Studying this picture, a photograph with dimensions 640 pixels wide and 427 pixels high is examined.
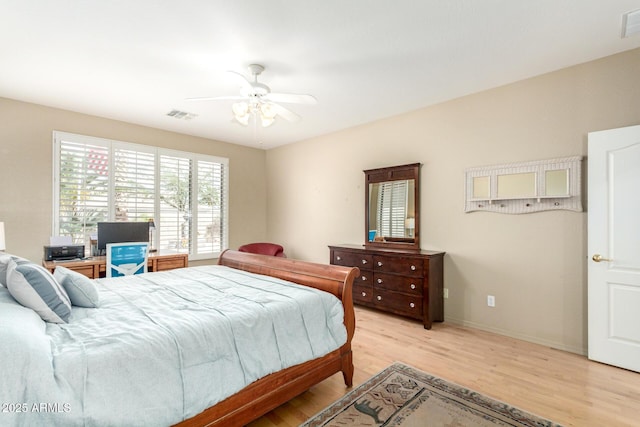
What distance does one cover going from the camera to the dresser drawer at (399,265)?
3641 millimetres

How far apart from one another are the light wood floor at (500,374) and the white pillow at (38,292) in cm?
132

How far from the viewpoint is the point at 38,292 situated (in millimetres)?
1632

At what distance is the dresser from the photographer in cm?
358

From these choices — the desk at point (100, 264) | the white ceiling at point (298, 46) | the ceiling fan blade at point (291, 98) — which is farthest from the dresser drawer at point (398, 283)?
the desk at point (100, 264)

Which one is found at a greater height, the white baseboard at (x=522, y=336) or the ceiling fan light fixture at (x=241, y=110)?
the ceiling fan light fixture at (x=241, y=110)

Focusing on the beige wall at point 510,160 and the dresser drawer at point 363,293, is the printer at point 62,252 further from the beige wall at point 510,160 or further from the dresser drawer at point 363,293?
the beige wall at point 510,160

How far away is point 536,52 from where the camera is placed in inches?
106

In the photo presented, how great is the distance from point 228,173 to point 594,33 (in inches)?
203

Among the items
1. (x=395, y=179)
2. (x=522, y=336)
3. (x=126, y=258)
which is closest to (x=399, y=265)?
(x=395, y=179)

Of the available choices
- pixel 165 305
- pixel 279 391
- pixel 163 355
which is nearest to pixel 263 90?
pixel 165 305

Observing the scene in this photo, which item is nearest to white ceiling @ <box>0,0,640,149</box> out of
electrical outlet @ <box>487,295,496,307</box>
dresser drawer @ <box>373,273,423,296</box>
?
dresser drawer @ <box>373,273,423,296</box>

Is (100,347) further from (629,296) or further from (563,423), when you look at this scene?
(629,296)

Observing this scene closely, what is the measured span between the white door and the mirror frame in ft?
5.67

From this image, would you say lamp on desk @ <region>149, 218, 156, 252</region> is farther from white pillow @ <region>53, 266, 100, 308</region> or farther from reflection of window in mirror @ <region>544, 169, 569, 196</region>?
reflection of window in mirror @ <region>544, 169, 569, 196</region>
